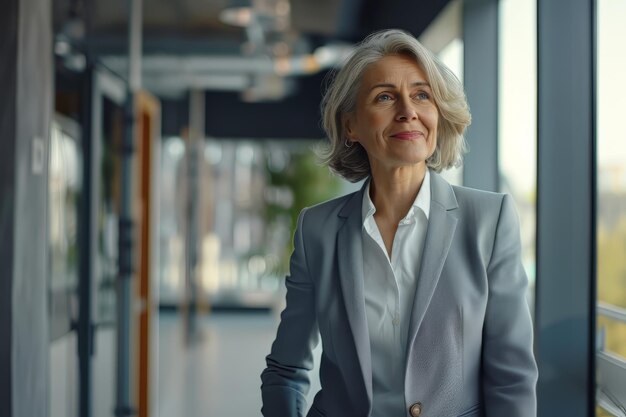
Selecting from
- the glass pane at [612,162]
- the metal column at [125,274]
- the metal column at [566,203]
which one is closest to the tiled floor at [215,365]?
the metal column at [125,274]

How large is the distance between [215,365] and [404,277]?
294 inches

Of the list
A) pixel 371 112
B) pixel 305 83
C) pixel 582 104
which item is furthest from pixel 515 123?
pixel 305 83

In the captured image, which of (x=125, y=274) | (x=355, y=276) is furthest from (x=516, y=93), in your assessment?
(x=125, y=274)

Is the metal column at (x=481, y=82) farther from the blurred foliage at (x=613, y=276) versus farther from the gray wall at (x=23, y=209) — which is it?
the gray wall at (x=23, y=209)

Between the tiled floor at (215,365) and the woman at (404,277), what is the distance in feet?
9.11

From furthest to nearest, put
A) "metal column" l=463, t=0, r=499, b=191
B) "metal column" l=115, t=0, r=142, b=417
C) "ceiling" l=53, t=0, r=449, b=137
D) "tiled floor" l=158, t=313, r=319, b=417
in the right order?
"tiled floor" l=158, t=313, r=319, b=417 → "metal column" l=115, t=0, r=142, b=417 → "ceiling" l=53, t=0, r=449, b=137 → "metal column" l=463, t=0, r=499, b=191

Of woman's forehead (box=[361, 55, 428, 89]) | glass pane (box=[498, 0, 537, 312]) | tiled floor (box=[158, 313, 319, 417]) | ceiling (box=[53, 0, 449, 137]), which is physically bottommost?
tiled floor (box=[158, 313, 319, 417])

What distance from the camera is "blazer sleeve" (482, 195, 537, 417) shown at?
145 centimetres

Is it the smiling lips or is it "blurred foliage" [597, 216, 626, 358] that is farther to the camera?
"blurred foliage" [597, 216, 626, 358]

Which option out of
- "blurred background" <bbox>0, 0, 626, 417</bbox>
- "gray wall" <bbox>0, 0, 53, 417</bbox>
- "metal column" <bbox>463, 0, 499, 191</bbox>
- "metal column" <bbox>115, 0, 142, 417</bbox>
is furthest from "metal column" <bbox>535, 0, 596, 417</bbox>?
"metal column" <bbox>115, 0, 142, 417</bbox>

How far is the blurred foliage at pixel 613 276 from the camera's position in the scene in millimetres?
2434

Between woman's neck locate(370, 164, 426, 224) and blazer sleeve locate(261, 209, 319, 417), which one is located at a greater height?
woman's neck locate(370, 164, 426, 224)

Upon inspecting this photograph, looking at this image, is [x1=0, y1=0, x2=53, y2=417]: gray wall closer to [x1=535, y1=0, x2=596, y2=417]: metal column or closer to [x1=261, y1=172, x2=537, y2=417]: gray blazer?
[x1=261, y1=172, x2=537, y2=417]: gray blazer

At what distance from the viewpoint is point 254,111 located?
1255 cm
